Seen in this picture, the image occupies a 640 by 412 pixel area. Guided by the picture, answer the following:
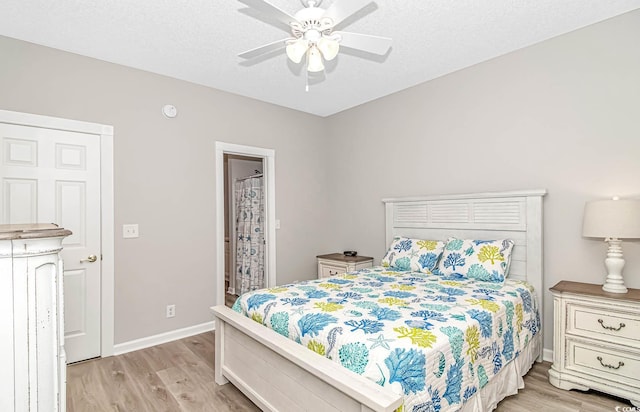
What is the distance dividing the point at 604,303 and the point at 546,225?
0.80 m

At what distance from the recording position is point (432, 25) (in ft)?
8.40

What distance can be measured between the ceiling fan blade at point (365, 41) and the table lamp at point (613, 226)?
185 centimetres

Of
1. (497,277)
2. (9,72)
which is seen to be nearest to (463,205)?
(497,277)

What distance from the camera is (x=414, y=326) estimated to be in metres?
1.78

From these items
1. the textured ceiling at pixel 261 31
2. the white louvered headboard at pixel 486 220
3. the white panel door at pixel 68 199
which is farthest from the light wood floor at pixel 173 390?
the textured ceiling at pixel 261 31

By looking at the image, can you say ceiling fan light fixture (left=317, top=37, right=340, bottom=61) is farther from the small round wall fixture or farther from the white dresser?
the small round wall fixture

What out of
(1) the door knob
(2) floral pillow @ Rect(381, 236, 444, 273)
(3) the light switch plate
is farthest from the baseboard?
(2) floral pillow @ Rect(381, 236, 444, 273)

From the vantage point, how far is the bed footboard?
145 centimetres

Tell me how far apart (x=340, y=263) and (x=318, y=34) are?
277 cm

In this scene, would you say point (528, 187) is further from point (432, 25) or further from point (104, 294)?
point (104, 294)

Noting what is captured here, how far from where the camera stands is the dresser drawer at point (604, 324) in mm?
2139

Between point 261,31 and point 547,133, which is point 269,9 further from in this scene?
point 547,133

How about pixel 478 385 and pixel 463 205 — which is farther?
pixel 463 205

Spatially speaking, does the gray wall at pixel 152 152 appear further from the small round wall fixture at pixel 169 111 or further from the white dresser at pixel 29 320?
the white dresser at pixel 29 320
